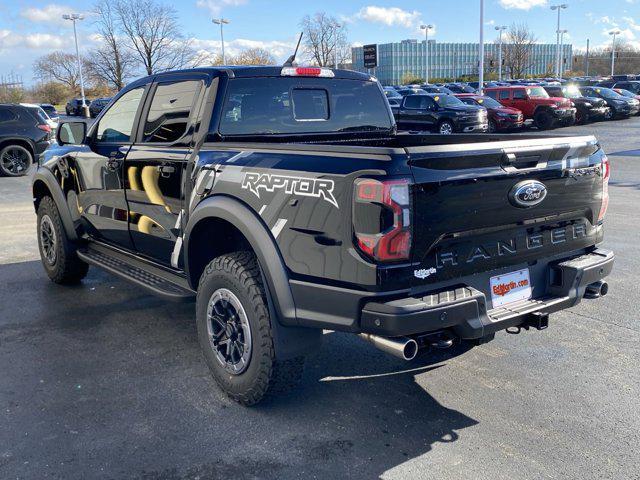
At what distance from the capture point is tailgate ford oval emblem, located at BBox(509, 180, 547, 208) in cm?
327

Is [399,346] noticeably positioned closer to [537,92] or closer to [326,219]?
[326,219]

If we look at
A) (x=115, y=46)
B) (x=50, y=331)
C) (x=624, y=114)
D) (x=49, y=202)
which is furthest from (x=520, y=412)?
(x=115, y=46)

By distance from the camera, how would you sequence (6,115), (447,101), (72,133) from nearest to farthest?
(72,133) → (6,115) → (447,101)

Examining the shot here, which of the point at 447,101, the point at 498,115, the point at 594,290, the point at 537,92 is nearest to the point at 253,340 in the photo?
the point at 594,290

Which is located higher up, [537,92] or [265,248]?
[537,92]

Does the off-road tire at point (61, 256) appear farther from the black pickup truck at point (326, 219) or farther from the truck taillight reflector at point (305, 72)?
the truck taillight reflector at point (305, 72)

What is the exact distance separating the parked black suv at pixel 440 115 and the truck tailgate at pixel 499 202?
19.1 meters

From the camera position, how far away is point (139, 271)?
4.87m

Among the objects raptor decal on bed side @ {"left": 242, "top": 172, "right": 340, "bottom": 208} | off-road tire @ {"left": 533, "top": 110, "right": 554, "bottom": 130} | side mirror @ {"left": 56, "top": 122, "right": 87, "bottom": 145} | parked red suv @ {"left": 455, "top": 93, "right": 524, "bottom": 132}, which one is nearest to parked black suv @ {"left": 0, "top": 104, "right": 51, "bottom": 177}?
side mirror @ {"left": 56, "top": 122, "right": 87, "bottom": 145}

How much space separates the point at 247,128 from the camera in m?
4.28

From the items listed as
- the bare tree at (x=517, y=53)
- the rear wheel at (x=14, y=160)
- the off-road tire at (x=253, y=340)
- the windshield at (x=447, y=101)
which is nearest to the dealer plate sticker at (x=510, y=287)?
the off-road tire at (x=253, y=340)

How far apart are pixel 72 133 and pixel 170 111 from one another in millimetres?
1561

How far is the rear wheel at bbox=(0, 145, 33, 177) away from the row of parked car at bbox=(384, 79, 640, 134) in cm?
1211

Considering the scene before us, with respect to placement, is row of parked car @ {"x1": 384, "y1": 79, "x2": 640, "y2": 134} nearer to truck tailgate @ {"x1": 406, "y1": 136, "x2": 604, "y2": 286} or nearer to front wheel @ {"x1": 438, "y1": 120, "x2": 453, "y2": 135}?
front wheel @ {"x1": 438, "y1": 120, "x2": 453, "y2": 135}
